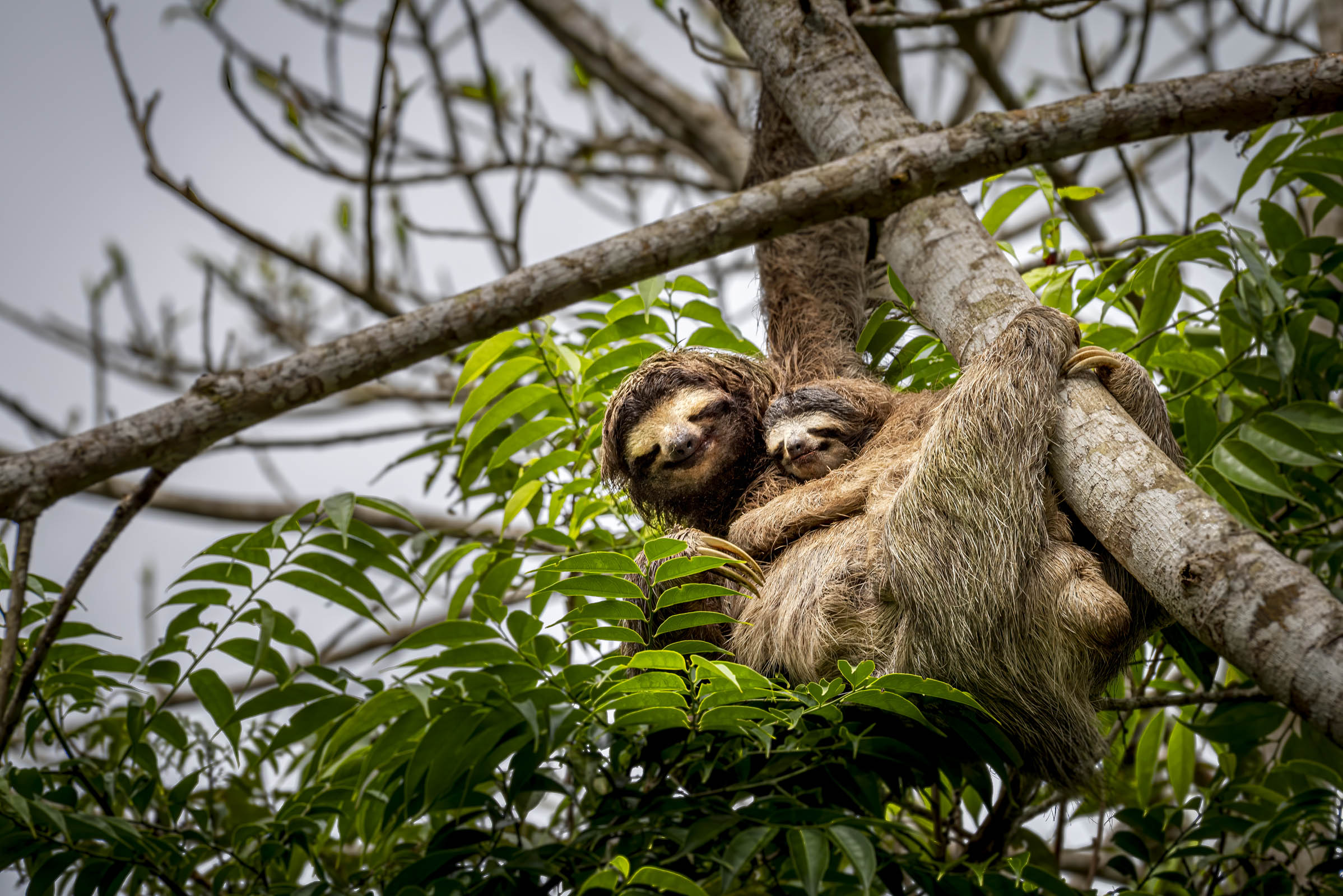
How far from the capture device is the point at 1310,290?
3.32 metres

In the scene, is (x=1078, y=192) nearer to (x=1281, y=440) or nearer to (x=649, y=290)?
(x=1281, y=440)

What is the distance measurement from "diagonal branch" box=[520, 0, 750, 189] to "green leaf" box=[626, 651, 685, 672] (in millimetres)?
5054

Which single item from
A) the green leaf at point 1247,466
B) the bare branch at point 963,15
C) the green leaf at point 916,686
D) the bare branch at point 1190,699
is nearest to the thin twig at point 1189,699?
the bare branch at point 1190,699

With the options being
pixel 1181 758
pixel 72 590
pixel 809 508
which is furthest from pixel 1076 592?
pixel 72 590

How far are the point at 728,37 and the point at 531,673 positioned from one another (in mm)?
7232

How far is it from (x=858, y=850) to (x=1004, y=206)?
8.01 feet

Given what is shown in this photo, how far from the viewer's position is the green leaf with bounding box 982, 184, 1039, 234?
3738 millimetres

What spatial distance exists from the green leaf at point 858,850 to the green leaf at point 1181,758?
2062 millimetres

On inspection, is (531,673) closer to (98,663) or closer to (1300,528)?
(98,663)

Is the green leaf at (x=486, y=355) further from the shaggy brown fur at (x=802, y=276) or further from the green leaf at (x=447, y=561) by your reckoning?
the shaggy brown fur at (x=802, y=276)

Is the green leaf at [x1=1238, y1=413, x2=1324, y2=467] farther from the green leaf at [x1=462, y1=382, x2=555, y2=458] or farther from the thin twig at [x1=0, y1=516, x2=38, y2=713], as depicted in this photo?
the thin twig at [x1=0, y1=516, x2=38, y2=713]

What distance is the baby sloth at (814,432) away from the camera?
361 cm

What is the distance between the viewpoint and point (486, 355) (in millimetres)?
3785

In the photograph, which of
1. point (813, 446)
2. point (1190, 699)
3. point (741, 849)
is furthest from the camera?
point (813, 446)
